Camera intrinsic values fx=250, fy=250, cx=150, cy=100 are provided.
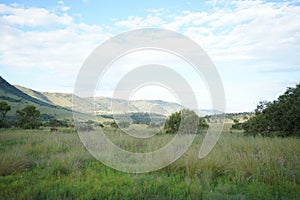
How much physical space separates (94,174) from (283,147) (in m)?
5.90

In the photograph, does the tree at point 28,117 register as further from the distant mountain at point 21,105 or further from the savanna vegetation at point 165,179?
the distant mountain at point 21,105

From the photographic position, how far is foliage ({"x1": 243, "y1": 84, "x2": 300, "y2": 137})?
1295 centimetres

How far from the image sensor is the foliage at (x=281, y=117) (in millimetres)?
12953

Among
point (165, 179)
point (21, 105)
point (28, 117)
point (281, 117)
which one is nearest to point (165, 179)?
point (165, 179)

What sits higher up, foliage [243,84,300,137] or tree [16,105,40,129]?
Result: foliage [243,84,300,137]

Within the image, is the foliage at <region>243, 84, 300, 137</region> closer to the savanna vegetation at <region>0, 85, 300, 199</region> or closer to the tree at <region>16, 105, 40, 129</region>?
the savanna vegetation at <region>0, 85, 300, 199</region>

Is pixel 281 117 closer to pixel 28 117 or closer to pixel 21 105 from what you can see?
pixel 28 117

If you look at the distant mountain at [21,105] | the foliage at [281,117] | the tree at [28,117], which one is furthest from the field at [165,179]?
the distant mountain at [21,105]

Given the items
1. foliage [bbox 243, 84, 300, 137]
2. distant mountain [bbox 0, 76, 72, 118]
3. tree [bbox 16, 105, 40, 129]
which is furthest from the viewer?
distant mountain [bbox 0, 76, 72, 118]

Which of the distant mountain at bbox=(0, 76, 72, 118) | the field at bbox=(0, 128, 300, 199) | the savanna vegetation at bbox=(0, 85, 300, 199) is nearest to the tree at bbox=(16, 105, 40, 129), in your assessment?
the savanna vegetation at bbox=(0, 85, 300, 199)

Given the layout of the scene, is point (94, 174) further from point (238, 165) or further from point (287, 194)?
point (287, 194)

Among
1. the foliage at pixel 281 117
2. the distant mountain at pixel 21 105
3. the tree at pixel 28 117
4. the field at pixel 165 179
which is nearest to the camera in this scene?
the field at pixel 165 179

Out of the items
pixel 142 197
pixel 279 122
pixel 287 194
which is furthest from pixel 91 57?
pixel 279 122

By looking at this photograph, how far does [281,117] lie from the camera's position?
13.5m
